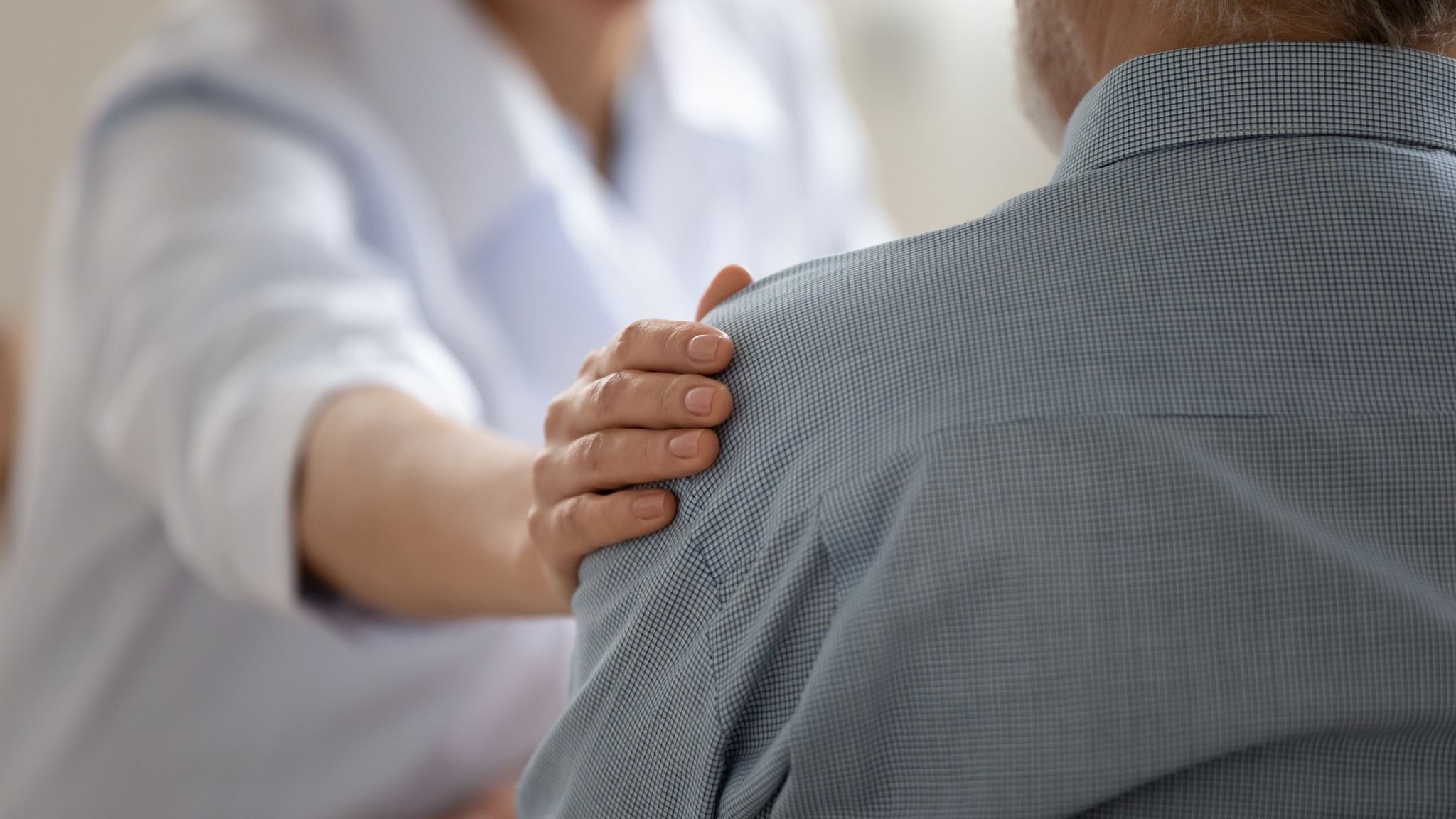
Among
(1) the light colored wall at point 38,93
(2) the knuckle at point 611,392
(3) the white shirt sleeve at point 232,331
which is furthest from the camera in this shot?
(1) the light colored wall at point 38,93

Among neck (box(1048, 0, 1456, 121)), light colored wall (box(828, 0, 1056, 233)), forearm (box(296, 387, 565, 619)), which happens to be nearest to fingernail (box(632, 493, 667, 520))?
forearm (box(296, 387, 565, 619))

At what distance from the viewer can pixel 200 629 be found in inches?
39.9

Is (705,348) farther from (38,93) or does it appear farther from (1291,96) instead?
(38,93)

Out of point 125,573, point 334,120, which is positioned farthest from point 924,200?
point 125,573

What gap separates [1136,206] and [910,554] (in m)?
0.17

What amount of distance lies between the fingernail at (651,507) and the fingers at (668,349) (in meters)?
0.06

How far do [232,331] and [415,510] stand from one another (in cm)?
21

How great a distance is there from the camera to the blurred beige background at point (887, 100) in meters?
1.79

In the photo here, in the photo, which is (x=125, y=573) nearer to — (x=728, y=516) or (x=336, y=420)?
(x=336, y=420)

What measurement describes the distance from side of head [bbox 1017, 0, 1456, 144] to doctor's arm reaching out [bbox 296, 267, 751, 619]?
19cm

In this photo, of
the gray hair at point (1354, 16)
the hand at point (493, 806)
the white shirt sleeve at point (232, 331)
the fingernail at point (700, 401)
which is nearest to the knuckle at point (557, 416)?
the fingernail at point (700, 401)

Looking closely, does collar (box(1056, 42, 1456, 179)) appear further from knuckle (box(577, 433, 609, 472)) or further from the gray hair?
knuckle (box(577, 433, 609, 472))

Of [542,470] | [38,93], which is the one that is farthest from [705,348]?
[38,93]

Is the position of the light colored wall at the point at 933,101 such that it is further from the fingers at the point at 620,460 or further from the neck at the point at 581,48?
the fingers at the point at 620,460
